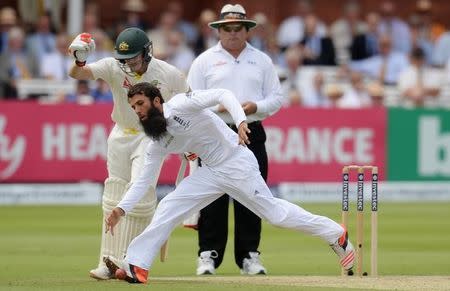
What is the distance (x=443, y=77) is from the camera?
2128 cm

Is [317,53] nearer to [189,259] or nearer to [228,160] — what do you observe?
[189,259]

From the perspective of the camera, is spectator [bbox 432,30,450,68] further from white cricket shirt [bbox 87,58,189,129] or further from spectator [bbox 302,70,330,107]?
white cricket shirt [bbox 87,58,189,129]

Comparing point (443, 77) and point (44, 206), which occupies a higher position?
point (443, 77)

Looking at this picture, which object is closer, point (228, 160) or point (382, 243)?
point (228, 160)

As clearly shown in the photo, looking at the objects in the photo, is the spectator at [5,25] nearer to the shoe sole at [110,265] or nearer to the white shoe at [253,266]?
the white shoe at [253,266]

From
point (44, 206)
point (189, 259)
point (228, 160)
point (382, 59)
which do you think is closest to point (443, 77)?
point (382, 59)

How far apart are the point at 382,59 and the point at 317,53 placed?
1.00 meters

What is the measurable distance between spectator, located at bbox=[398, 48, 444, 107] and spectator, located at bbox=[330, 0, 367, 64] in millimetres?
1310

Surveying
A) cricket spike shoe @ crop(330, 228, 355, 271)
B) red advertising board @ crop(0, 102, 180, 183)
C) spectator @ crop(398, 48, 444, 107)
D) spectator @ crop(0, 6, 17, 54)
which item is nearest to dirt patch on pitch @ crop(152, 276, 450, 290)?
cricket spike shoe @ crop(330, 228, 355, 271)

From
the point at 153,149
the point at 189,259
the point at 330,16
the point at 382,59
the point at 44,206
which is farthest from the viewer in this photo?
the point at 330,16

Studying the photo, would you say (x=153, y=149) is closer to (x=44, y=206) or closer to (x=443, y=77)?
(x=44, y=206)

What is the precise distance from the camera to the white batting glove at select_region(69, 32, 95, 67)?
946 centimetres

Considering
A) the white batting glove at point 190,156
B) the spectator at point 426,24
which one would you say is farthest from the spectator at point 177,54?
the white batting glove at point 190,156

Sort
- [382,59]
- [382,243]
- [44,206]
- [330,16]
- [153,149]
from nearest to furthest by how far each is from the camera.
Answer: [153,149] < [382,243] < [44,206] < [382,59] < [330,16]
